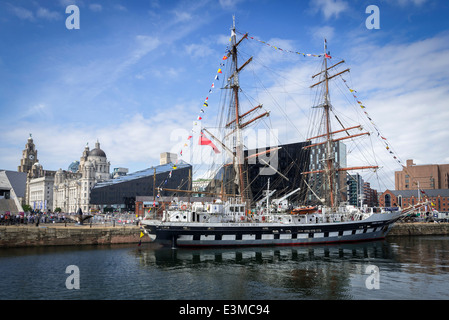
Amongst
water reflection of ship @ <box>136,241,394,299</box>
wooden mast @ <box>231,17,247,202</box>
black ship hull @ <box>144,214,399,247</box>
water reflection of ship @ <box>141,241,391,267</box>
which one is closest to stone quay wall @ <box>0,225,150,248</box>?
black ship hull @ <box>144,214,399,247</box>

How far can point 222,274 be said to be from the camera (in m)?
26.8

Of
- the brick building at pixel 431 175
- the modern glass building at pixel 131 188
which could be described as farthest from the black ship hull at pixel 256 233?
the brick building at pixel 431 175

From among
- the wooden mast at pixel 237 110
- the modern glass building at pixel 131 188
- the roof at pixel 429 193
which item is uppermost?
the wooden mast at pixel 237 110

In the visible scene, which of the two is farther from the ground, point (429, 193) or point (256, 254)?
point (429, 193)

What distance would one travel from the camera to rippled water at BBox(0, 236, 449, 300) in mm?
20844

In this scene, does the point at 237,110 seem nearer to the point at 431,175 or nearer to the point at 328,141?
the point at 328,141

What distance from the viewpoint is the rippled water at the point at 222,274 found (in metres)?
20.8

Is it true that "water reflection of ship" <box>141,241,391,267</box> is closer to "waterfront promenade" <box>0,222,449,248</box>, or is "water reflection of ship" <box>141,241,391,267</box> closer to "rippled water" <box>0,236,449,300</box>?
"rippled water" <box>0,236,449,300</box>

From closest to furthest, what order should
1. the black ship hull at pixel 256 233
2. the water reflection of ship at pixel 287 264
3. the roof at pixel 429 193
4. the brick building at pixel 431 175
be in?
the water reflection of ship at pixel 287 264 → the black ship hull at pixel 256 233 → the roof at pixel 429 193 → the brick building at pixel 431 175

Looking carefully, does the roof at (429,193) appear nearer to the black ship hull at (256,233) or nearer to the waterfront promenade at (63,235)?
the black ship hull at (256,233)

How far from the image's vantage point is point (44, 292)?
2061 centimetres

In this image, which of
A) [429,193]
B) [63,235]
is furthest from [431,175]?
[63,235]

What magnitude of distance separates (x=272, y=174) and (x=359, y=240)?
2188 inches
